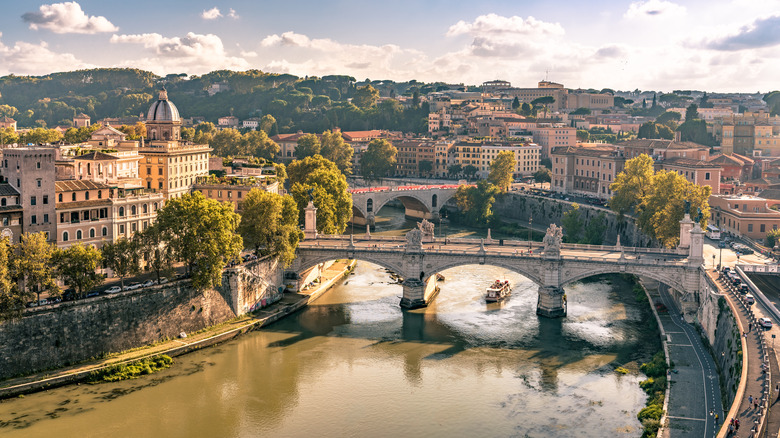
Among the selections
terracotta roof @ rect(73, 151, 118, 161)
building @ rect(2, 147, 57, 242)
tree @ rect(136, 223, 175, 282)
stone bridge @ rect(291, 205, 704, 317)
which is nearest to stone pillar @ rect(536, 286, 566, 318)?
stone bridge @ rect(291, 205, 704, 317)

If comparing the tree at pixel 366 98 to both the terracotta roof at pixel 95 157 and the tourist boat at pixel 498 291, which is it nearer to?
the tourist boat at pixel 498 291

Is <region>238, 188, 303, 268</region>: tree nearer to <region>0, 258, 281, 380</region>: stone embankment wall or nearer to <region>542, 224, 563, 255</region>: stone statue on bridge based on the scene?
<region>0, 258, 281, 380</region>: stone embankment wall

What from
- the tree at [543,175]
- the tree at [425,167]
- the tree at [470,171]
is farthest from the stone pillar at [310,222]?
the tree at [425,167]

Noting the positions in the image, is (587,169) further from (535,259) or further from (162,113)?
(162,113)

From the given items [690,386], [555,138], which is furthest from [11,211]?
[555,138]

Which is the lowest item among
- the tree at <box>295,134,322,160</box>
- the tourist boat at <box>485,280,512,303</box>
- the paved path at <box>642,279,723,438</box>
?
the paved path at <box>642,279,723,438</box>

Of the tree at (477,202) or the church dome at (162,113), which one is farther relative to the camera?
the tree at (477,202)

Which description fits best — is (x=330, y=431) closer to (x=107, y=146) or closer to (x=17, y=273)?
(x=17, y=273)
